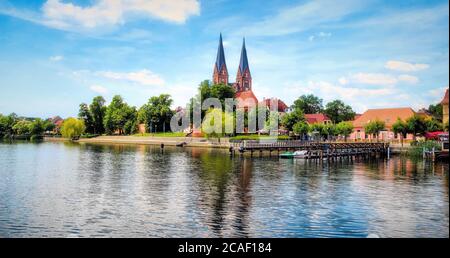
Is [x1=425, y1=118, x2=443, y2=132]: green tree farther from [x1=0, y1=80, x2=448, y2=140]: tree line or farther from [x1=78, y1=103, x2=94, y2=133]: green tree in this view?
[x1=78, y1=103, x2=94, y2=133]: green tree

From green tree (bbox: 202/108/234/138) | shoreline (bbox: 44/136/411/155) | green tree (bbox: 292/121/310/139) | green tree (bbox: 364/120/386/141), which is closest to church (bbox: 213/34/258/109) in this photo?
shoreline (bbox: 44/136/411/155)

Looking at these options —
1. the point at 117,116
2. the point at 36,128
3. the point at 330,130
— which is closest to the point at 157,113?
the point at 117,116

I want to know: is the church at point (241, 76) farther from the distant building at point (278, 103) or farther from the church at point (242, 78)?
the distant building at point (278, 103)

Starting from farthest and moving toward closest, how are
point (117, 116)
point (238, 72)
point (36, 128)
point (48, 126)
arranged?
1. point (48, 126)
2. point (238, 72)
3. point (36, 128)
4. point (117, 116)

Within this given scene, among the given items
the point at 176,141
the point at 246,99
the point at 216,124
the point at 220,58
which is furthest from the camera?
the point at 220,58

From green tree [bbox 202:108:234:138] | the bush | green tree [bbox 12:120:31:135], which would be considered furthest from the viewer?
green tree [bbox 12:120:31:135]

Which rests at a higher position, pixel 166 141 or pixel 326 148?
pixel 166 141

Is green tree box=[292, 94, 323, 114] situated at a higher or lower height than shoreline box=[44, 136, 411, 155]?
higher

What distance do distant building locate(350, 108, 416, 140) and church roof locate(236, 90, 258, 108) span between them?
31.8 m

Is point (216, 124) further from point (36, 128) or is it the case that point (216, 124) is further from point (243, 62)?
point (36, 128)

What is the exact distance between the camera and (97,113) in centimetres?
11662

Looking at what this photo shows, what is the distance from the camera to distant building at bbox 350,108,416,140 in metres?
75.4

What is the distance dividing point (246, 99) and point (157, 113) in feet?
83.3

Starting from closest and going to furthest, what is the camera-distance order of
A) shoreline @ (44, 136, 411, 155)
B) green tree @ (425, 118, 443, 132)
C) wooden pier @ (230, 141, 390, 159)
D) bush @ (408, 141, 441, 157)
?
bush @ (408, 141, 441, 157)
wooden pier @ (230, 141, 390, 159)
shoreline @ (44, 136, 411, 155)
green tree @ (425, 118, 443, 132)
